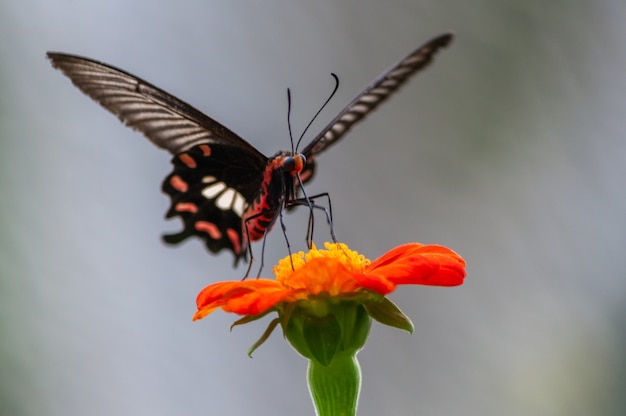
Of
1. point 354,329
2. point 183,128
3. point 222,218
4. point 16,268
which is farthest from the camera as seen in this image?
point 16,268

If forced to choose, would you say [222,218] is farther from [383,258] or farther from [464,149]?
[464,149]

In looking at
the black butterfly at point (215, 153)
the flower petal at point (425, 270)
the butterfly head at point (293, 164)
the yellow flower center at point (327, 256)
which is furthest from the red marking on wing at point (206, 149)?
the flower petal at point (425, 270)

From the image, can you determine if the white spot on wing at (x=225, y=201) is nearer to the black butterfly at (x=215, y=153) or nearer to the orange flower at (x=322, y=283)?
the black butterfly at (x=215, y=153)

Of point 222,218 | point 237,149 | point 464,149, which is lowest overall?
point 222,218

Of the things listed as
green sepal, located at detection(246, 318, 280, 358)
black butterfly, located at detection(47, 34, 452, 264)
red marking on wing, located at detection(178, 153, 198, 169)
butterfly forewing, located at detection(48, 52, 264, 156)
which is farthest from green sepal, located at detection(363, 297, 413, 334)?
red marking on wing, located at detection(178, 153, 198, 169)

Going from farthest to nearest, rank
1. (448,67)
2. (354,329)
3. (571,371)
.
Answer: (448,67) → (571,371) → (354,329)

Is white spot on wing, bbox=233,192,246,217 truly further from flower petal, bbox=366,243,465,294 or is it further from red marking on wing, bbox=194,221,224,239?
flower petal, bbox=366,243,465,294

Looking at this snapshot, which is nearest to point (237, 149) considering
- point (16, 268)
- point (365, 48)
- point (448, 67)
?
point (16, 268)
